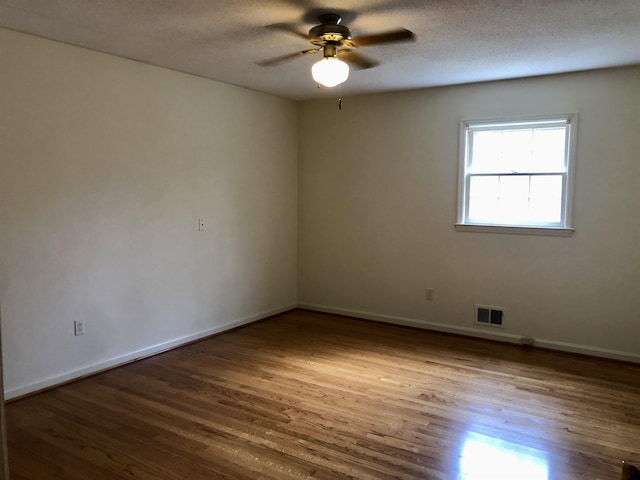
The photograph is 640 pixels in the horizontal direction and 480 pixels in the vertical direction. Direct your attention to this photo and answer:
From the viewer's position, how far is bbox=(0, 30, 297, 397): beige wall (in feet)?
10.6

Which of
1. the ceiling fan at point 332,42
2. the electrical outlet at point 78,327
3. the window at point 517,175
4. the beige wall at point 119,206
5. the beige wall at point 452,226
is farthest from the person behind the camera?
the window at point 517,175

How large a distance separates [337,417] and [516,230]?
2611 millimetres

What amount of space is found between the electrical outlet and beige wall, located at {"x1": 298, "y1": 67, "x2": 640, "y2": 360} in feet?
9.23

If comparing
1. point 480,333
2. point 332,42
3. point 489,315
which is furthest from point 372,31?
point 480,333

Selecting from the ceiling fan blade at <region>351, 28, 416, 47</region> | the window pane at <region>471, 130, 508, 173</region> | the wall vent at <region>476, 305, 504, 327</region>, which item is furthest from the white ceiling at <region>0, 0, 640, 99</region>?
the wall vent at <region>476, 305, 504, 327</region>

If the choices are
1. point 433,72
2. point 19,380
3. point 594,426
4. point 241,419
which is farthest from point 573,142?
point 19,380

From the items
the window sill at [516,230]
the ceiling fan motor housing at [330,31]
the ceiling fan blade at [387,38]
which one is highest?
the ceiling fan motor housing at [330,31]

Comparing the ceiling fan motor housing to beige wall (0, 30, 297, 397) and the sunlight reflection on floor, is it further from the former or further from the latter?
the sunlight reflection on floor

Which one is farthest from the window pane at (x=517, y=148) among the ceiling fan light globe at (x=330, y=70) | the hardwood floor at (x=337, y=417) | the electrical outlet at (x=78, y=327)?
the electrical outlet at (x=78, y=327)

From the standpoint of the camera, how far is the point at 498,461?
2545 millimetres

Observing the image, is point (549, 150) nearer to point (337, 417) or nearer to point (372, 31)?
point (372, 31)

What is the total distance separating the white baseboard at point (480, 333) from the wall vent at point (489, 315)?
83 mm

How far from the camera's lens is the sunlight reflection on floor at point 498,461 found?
241cm

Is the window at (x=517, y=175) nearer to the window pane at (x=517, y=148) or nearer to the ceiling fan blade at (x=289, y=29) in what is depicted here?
the window pane at (x=517, y=148)
